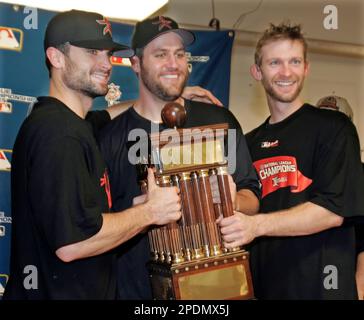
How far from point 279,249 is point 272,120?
599 millimetres

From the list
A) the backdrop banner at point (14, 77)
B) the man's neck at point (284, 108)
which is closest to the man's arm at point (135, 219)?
the man's neck at point (284, 108)

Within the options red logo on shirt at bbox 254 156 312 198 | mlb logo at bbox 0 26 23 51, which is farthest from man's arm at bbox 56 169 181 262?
mlb logo at bbox 0 26 23 51

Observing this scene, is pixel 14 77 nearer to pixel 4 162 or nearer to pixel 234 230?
pixel 4 162

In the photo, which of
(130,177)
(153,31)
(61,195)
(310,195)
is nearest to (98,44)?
(153,31)

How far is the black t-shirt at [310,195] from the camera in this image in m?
2.72

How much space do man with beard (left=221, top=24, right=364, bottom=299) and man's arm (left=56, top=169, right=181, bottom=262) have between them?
0.39m

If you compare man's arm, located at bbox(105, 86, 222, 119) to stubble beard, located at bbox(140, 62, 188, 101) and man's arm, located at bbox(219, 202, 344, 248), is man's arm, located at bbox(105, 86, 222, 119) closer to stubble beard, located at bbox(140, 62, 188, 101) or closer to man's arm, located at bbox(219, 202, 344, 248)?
stubble beard, located at bbox(140, 62, 188, 101)

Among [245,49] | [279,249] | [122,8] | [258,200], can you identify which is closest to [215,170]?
[258,200]

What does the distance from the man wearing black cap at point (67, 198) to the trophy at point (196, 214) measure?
0.08 metres

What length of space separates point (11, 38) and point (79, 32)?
1120 millimetres

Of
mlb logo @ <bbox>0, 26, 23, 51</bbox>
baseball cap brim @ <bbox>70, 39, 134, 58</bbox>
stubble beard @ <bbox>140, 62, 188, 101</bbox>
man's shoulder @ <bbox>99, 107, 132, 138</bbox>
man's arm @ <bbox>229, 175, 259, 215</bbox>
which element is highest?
mlb logo @ <bbox>0, 26, 23, 51</bbox>

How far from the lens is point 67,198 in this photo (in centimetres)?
216

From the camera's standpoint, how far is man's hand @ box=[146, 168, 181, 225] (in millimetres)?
2329
